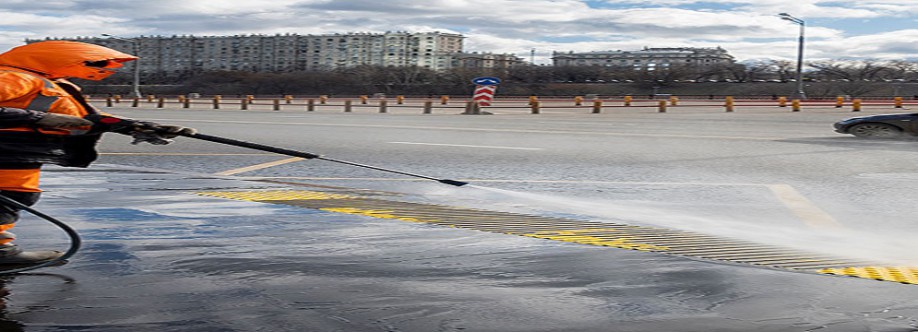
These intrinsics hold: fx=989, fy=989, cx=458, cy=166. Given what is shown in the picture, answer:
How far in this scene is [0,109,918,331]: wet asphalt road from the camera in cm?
371

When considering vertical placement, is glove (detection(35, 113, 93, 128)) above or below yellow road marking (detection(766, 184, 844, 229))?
above

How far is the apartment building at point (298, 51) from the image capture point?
541ft

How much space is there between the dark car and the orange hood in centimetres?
1421

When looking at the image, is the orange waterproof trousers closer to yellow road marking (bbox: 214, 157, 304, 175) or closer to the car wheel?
yellow road marking (bbox: 214, 157, 304, 175)

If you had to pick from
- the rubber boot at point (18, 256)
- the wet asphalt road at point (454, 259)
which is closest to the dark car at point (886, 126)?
the wet asphalt road at point (454, 259)

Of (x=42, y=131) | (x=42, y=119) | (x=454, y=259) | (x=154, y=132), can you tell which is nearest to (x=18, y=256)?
(x=42, y=131)

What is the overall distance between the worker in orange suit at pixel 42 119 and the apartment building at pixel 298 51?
151 m

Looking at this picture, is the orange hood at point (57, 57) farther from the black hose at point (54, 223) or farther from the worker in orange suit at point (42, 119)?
the black hose at point (54, 223)

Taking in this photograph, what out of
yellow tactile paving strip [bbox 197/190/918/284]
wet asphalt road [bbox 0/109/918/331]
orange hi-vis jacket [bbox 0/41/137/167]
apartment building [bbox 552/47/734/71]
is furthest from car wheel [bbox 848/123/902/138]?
apartment building [bbox 552/47/734/71]

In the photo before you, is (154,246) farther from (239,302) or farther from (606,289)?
(606,289)

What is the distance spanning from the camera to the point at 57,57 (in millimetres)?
4531

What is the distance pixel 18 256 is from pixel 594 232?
3221mm

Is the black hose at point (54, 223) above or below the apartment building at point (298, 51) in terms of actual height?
below

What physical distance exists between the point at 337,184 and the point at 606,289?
16.8 feet
